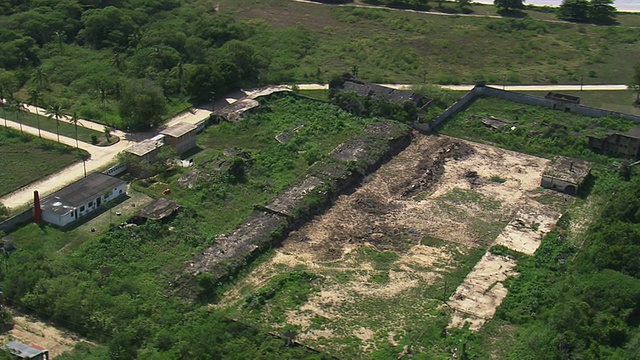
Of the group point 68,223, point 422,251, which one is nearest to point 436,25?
point 422,251

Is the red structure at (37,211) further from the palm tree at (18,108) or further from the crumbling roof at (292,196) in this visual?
the palm tree at (18,108)

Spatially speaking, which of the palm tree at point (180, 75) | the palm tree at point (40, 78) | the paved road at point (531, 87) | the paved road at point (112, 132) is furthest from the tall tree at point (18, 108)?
the paved road at point (531, 87)

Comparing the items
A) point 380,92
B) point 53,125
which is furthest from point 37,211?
point 380,92

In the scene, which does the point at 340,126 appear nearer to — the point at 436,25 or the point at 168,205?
the point at 168,205

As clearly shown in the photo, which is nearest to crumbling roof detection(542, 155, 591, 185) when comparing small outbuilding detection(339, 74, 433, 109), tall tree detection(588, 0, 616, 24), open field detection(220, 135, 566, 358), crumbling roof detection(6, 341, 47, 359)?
open field detection(220, 135, 566, 358)

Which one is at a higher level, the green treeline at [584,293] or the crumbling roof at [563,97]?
the crumbling roof at [563,97]

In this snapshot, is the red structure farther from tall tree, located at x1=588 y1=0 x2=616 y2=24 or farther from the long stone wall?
tall tree, located at x1=588 y1=0 x2=616 y2=24

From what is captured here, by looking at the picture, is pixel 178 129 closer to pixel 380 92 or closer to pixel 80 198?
pixel 80 198

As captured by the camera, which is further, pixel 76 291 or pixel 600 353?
pixel 76 291
